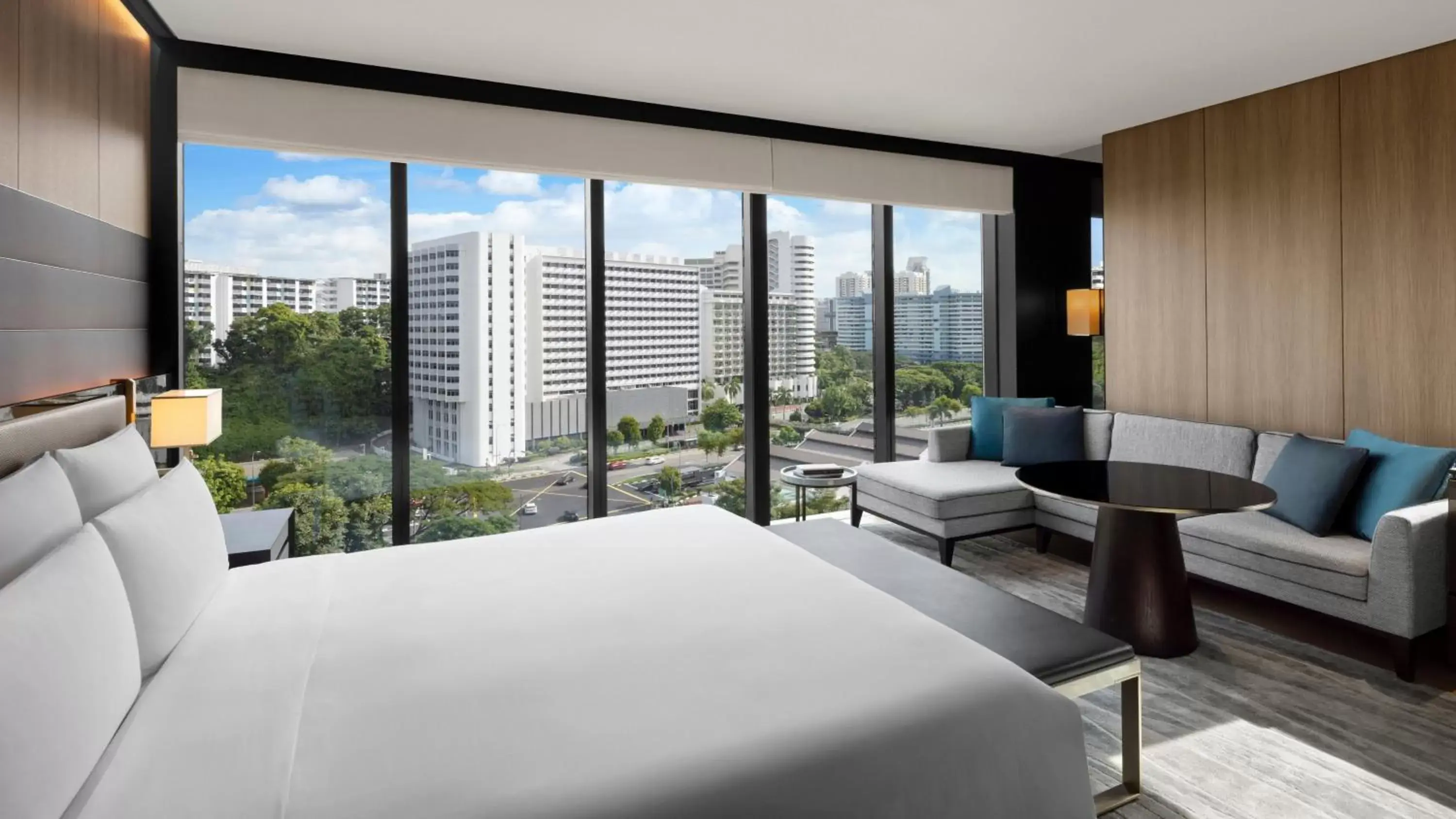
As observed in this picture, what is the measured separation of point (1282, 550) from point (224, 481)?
176 inches

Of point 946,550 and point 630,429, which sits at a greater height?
point 630,429

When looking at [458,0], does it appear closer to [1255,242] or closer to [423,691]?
[423,691]

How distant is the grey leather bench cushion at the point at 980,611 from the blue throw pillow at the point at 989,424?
7.02 feet

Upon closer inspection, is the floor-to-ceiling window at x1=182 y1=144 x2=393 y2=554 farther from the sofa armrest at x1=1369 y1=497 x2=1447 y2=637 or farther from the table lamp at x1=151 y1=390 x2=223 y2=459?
the sofa armrest at x1=1369 y1=497 x2=1447 y2=637

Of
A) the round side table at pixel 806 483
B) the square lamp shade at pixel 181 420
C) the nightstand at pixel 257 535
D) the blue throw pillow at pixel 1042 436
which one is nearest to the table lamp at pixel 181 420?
the square lamp shade at pixel 181 420

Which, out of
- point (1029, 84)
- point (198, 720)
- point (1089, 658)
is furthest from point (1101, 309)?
point (198, 720)

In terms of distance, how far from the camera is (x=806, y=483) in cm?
422

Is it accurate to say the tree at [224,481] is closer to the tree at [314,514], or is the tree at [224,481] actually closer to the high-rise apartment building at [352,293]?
the tree at [314,514]

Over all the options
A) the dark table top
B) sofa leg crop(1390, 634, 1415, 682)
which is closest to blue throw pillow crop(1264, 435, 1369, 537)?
the dark table top

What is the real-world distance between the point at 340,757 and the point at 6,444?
1.18 meters

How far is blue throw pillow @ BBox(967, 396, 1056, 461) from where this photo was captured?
15.2 ft

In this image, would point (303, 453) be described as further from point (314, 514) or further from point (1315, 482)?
point (1315, 482)

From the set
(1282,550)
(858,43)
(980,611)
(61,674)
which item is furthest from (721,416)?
(61,674)

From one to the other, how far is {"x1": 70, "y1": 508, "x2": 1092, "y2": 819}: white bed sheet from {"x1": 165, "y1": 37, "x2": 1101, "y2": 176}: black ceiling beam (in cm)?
238
